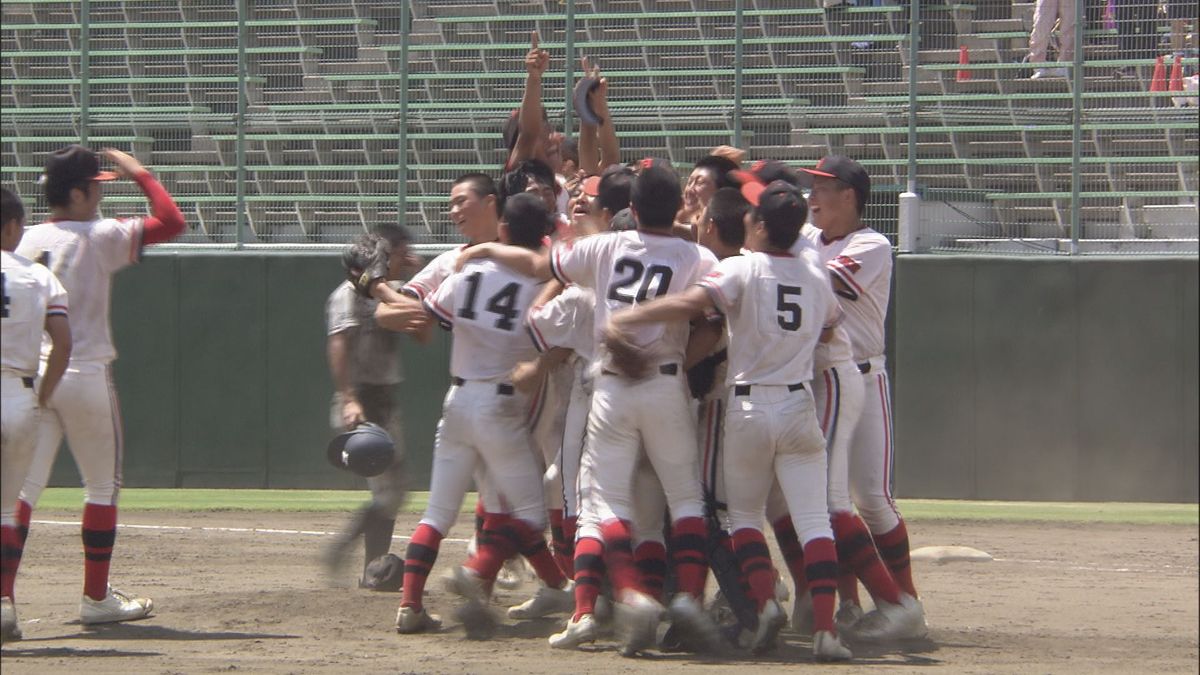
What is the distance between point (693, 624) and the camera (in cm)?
689

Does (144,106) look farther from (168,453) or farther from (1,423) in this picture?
(1,423)

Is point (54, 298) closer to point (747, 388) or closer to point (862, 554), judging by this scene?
point (747, 388)

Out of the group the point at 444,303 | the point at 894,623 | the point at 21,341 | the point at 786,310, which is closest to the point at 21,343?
the point at 21,341

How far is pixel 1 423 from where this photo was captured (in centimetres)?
647

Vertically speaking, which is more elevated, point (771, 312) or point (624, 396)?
point (771, 312)

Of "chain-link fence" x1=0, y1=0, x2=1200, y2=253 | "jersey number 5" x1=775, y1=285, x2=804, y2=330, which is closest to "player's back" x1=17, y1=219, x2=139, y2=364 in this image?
"jersey number 5" x1=775, y1=285, x2=804, y2=330

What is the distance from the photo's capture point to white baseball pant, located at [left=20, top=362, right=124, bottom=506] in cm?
725

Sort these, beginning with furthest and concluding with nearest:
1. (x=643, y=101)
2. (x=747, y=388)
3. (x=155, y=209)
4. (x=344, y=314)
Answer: (x=643, y=101), (x=344, y=314), (x=155, y=209), (x=747, y=388)

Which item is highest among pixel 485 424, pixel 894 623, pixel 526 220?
pixel 526 220

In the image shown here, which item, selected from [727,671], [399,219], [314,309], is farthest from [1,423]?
[399,219]

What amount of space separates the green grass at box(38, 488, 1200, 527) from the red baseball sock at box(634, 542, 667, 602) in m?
5.26

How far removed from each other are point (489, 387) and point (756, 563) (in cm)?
Answer: 140

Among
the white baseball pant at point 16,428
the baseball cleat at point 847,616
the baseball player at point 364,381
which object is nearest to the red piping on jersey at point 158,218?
the white baseball pant at point 16,428

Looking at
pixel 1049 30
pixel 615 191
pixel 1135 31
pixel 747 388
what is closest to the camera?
pixel 747 388
